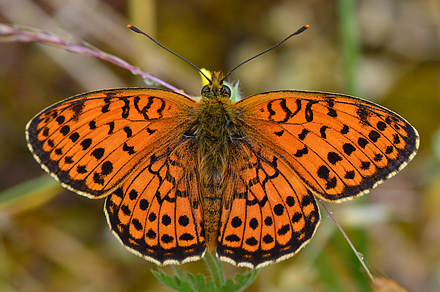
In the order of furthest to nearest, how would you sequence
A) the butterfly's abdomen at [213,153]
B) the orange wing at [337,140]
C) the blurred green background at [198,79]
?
the blurred green background at [198,79], the butterfly's abdomen at [213,153], the orange wing at [337,140]

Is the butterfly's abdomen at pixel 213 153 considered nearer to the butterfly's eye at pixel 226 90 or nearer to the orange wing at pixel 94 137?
the butterfly's eye at pixel 226 90

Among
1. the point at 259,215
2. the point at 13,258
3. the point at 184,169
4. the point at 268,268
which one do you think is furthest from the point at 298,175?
the point at 13,258

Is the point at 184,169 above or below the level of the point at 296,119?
below

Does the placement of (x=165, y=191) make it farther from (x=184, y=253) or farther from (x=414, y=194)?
(x=414, y=194)

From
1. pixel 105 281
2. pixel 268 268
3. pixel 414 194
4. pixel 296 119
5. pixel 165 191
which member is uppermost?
pixel 296 119

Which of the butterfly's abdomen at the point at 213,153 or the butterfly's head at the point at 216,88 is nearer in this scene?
the butterfly's abdomen at the point at 213,153

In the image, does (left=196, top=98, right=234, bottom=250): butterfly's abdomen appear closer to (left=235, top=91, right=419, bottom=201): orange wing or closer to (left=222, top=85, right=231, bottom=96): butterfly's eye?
(left=222, top=85, right=231, bottom=96): butterfly's eye

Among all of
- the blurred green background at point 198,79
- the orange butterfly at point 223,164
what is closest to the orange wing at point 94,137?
the orange butterfly at point 223,164

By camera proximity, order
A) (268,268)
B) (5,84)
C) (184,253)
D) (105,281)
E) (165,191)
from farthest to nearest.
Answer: (5,84), (105,281), (268,268), (165,191), (184,253)
